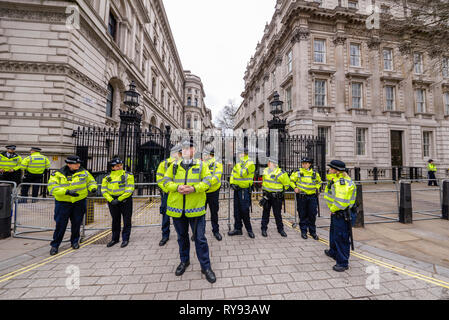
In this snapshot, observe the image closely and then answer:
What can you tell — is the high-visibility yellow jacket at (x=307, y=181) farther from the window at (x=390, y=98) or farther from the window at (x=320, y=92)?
the window at (x=390, y=98)

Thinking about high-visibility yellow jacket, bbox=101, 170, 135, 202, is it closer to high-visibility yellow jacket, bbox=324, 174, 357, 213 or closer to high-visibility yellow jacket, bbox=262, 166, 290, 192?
high-visibility yellow jacket, bbox=262, 166, 290, 192

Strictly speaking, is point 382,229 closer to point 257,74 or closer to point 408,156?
point 408,156

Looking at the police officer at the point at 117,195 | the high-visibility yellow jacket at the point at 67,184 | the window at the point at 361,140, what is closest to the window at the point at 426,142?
the window at the point at 361,140

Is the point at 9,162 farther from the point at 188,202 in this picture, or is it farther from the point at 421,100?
the point at 421,100

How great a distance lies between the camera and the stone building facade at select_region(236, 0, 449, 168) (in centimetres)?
1630

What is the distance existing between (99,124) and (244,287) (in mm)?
14214

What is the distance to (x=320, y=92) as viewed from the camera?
16750mm

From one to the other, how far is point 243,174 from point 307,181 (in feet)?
5.27

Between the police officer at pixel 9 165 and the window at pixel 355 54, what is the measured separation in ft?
81.6

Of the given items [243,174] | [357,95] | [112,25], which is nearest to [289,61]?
[357,95]

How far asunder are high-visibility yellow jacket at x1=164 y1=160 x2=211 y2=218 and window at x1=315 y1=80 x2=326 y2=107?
1715 centimetres

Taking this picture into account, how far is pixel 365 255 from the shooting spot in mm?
3631
